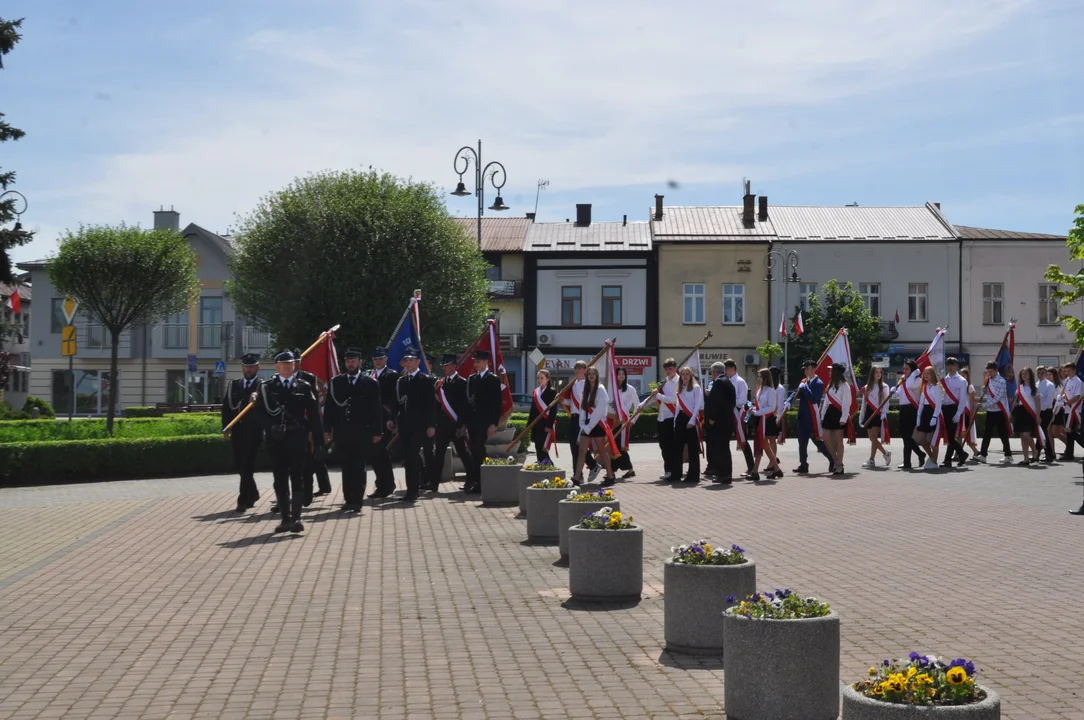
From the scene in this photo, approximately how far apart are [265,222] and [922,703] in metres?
36.8

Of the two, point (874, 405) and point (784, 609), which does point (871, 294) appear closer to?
point (874, 405)

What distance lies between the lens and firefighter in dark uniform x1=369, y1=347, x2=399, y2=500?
17500 millimetres

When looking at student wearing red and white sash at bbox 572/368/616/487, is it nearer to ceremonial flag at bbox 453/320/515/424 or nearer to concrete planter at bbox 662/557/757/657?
ceremonial flag at bbox 453/320/515/424

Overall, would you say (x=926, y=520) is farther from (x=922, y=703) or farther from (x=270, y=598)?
(x=922, y=703)

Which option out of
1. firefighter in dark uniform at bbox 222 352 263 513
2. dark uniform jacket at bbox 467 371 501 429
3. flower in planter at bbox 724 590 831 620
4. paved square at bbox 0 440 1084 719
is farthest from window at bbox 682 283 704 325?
flower in planter at bbox 724 590 831 620

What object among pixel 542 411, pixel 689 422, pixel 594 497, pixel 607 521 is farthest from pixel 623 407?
pixel 607 521

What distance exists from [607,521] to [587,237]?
49.3m

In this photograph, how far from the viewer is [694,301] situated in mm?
55875

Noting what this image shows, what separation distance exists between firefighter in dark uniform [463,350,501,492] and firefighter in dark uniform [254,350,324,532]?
4.95 metres

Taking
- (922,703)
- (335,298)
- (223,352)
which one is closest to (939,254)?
(335,298)

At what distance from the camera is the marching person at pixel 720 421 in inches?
750

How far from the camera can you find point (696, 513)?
15008 mm

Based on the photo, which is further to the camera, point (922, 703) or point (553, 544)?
point (553, 544)

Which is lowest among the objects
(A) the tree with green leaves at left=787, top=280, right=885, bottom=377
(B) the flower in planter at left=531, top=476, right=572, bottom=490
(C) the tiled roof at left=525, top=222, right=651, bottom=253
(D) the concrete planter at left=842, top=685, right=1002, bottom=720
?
(D) the concrete planter at left=842, top=685, right=1002, bottom=720
